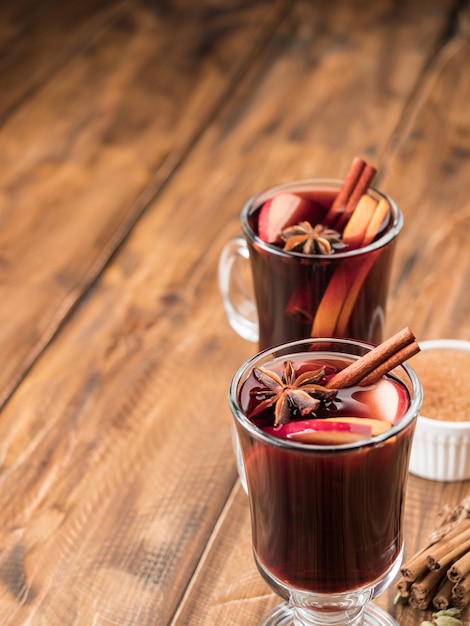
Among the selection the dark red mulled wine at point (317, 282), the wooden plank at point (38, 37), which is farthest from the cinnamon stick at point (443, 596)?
the wooden plank at point (38, 37)

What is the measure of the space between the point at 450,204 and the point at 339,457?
3.31 ft

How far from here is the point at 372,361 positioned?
0.91 m

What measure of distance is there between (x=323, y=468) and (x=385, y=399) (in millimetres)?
99

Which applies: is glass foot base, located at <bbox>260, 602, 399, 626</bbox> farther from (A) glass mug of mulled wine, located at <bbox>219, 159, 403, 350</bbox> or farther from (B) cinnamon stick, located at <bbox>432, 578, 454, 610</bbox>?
(A) glass mug of mulled wine, located at <bbox>219, 159, 403, 350</bbox>

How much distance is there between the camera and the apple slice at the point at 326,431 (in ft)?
2.78

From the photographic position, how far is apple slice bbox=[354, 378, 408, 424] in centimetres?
88

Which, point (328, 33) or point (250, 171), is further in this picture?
point (328, 33)

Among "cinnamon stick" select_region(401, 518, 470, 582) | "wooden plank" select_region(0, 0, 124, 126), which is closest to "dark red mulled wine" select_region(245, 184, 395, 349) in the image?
"cinnamon stick" select_region(401, 518, 470, 582)

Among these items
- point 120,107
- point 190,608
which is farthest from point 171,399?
point 120,107

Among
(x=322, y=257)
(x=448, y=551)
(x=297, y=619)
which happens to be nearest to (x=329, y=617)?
(x=297, y=619)

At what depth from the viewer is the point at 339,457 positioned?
833 mm

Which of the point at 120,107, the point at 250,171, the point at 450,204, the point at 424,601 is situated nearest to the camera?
the point at 424,601

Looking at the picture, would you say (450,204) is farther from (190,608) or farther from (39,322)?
(190,608)

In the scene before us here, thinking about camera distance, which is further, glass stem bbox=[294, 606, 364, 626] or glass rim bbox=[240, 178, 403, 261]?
glass rim bbox=[240, 178, 403, 261]
